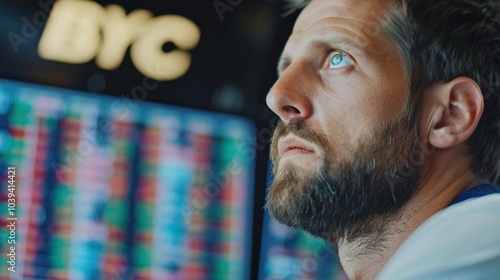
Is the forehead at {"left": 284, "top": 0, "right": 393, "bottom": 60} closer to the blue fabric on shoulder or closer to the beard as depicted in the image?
the beard

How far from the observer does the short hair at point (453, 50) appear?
1.40 metres

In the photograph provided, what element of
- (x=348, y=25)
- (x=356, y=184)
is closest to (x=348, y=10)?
(x=348, y=25)

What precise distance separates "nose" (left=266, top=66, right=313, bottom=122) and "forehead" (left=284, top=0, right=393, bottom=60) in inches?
3.1

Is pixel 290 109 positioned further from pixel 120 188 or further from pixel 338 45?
pixel 120 188

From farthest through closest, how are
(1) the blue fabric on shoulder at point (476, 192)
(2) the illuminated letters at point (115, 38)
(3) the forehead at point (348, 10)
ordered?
(2) the illuminated letters at point (115, 38) < (3) the forehead at point (348, 10) < (1) the blue fabric on shoulder at point (476, 192)

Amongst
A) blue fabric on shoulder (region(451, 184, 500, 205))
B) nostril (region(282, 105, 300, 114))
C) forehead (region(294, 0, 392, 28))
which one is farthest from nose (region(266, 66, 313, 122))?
blue fabric on shoulder (region(451, 184, 500, 205))

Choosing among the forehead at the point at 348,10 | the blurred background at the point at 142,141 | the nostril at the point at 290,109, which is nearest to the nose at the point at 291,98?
the nostril at the point at 290,109

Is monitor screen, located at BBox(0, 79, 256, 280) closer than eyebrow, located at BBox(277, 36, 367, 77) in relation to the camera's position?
No

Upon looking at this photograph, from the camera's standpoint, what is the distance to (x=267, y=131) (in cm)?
214

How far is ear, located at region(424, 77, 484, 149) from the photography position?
4.48 ft

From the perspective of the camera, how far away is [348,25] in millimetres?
1421

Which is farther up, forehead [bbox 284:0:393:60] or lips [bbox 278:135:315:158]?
forehead [bbox 284:0:393:60]

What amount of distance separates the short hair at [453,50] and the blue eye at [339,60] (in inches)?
3.2

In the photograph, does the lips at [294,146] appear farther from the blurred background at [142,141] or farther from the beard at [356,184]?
the blurred background at [142,141]
